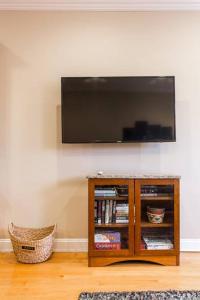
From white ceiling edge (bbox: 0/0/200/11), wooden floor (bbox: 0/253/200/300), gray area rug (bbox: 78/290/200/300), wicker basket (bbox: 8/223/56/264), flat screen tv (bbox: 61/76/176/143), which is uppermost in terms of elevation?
white ceiling edge (bbox: 0/0/200/11)

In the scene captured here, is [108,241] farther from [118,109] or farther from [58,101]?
[58,101]

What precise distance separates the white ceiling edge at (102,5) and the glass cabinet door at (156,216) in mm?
1797

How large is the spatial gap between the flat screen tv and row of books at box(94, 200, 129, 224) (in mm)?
606

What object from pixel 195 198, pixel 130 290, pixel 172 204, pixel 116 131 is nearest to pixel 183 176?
pixel 195 198

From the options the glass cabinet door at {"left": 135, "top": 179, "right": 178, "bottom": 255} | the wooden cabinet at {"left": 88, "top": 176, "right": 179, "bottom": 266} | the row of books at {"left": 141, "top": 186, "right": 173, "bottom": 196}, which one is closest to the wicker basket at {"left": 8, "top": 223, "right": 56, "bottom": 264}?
the wooden cabinet at {"left": 88, "top": 176, "right": 179, "bottom": 266}

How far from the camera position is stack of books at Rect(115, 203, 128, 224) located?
2701 millimetres

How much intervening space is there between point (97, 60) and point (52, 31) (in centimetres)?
56

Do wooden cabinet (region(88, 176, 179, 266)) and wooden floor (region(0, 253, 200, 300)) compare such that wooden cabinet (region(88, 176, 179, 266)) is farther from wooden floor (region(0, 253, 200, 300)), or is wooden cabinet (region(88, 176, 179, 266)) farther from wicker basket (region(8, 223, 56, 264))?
wicker basket (region(8, 223, 56, 264))

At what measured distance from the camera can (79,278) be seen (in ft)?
7.98

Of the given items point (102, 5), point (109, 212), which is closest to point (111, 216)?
point (109, 212)

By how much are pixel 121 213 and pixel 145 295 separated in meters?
0.76

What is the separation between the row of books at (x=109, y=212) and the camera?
107 inches

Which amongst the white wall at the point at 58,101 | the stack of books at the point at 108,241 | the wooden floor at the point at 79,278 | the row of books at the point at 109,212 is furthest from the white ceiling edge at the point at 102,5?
the wooden floor at the point at 79,278

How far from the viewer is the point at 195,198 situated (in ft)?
10.1
